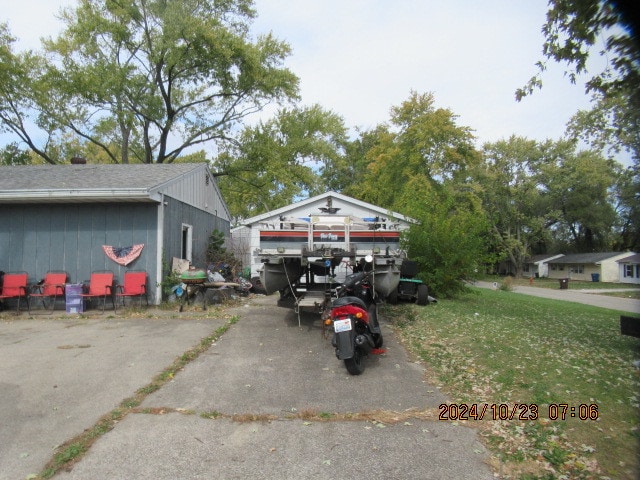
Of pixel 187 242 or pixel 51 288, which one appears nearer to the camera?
pixel 51 288

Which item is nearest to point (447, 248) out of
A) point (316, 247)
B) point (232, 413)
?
point (316, 247)

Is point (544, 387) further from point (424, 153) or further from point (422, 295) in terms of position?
point (424, 153)

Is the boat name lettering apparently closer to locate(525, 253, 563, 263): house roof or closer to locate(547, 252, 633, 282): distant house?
locate(547, 252, 633, 282): distant house

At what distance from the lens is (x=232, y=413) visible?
13.3 feet

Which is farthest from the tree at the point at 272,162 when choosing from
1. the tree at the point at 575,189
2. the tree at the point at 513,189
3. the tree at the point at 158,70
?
the tree at the point at 575,189

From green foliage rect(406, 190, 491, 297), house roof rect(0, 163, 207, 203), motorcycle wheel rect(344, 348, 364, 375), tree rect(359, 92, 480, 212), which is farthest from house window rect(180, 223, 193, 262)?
tree rect(359, 92, 480, 212)

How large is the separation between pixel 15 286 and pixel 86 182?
2.97 metres

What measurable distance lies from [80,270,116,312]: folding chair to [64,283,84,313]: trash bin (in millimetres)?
132

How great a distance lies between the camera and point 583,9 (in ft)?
10.9

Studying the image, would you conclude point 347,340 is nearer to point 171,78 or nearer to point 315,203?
point 315,203

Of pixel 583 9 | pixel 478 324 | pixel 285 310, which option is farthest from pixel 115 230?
pixel 583 9

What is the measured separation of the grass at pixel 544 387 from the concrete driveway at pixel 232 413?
12.3 inches

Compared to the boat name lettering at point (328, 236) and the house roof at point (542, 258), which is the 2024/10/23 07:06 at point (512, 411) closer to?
the boat name lettering at point (328, 236)

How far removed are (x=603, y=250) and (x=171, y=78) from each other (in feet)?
166
